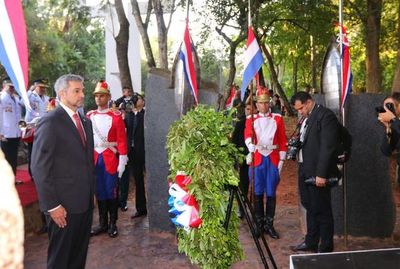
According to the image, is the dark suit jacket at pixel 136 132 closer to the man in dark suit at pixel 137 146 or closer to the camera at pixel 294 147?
the man in dark suit at pixel 137 146

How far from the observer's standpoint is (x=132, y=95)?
7957 millimetres

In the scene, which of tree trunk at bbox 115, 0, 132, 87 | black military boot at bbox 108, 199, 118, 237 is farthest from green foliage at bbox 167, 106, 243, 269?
tree trunk at bbox 115, 0, 132, 87

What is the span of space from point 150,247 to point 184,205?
235 centimetres

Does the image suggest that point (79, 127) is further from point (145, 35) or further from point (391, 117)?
point (145, 35)

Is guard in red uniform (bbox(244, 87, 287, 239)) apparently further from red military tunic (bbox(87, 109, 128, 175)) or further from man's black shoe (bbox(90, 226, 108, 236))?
man's black shoe (bbox(90, 226, 108, 236))

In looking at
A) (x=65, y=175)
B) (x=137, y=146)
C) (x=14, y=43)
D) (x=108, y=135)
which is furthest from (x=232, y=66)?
(x=14, y=43)

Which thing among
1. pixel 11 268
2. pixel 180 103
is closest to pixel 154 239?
pixel 180 103

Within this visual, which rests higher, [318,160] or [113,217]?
[318,160]

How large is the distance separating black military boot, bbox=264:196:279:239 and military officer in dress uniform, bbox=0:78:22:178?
15.2 ft

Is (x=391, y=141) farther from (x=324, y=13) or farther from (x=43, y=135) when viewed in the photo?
(x=324, y=13)

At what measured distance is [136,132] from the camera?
23.7ft

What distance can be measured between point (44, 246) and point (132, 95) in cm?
309

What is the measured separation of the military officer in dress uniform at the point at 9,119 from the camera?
8.02 metres

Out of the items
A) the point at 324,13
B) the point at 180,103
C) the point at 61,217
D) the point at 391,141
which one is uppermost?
the point at 324,13
